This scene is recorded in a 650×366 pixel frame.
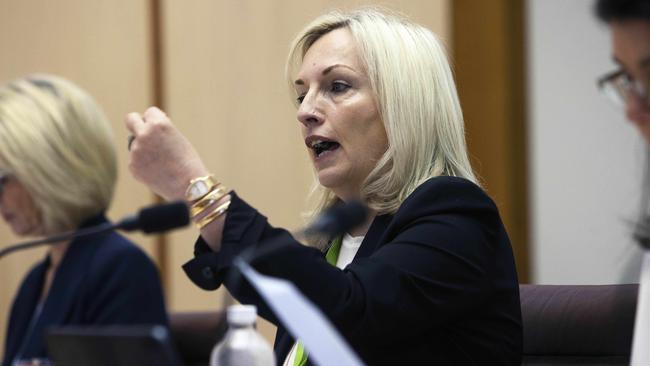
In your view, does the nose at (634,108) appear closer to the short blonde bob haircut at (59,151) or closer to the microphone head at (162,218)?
the microphone head at (162,218)

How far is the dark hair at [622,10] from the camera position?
113cm

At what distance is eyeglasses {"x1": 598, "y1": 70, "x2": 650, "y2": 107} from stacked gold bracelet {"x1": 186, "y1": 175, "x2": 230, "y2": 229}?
556 mm

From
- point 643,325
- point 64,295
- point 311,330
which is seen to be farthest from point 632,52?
point 64,295

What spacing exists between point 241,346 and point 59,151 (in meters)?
0.34

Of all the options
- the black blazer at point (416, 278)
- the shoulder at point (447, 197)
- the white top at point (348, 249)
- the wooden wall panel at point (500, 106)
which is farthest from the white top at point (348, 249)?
the wooden wall panel at point (500, 106)

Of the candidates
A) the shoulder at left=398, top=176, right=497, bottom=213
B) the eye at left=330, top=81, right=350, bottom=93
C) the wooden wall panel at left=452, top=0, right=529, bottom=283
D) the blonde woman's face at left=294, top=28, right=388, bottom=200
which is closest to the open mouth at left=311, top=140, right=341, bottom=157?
the blonde woman's face at left=294, top=28, right=388, bottom=200

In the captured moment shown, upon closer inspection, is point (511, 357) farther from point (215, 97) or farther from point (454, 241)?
point (215, 97)

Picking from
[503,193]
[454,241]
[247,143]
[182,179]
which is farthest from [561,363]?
[247,143]

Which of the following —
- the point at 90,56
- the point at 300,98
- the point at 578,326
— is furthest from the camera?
the point at 90,56

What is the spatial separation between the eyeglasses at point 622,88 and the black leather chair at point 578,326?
0.50 meters

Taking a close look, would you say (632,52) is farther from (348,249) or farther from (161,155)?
(348,249)

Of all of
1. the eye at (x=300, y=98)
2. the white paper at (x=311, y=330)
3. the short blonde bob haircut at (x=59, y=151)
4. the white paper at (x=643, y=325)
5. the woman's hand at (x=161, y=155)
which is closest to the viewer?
the white paper at (x=311, y=330)

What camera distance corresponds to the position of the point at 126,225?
3.99 ft

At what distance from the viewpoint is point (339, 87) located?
203 centimetres
